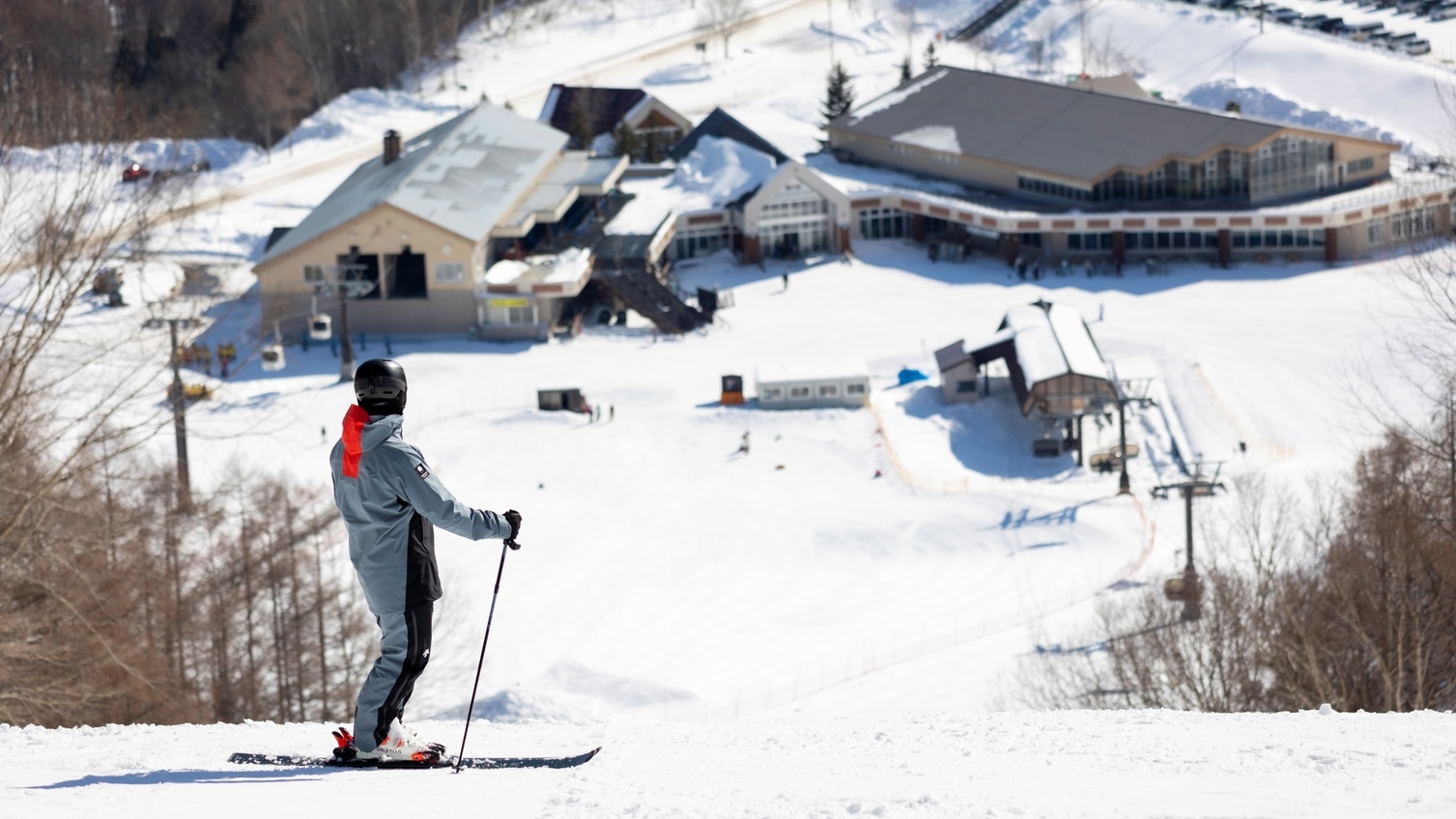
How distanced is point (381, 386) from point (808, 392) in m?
31.5

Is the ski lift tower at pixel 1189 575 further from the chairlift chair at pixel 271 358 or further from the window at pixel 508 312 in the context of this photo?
the chairlift chair at pixel 271 358

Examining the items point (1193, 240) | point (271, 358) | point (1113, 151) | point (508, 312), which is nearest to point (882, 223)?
point (1113, 151)

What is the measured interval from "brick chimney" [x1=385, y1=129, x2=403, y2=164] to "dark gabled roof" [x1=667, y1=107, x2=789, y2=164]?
1010 centimetres

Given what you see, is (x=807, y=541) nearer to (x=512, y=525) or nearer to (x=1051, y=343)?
(x=1051, y=343)

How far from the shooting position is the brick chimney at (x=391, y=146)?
5284cm

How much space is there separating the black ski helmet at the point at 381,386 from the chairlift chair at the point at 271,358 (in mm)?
A: 36378

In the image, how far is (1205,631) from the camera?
21250 millimetres

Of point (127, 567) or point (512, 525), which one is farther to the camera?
point (127, 567)

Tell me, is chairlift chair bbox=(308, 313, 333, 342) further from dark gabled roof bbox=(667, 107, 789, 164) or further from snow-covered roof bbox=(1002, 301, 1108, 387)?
dark gabled roof bbox=(667, 107, 789, 164)

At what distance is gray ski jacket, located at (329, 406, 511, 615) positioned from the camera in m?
7.84

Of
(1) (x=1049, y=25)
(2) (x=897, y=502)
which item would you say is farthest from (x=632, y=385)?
(1) (x=1049, y=25)

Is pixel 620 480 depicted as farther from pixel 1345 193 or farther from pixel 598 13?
pixel 598 13

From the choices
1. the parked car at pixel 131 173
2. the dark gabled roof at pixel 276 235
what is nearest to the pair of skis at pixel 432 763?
the parked car at pixel 131 173

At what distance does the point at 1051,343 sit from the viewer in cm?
3975
